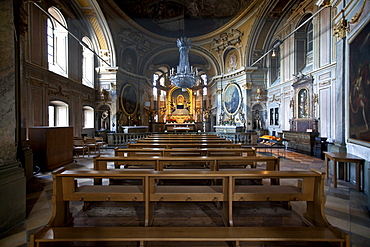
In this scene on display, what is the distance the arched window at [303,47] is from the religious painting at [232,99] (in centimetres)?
520

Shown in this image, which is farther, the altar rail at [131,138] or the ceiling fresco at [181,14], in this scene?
the ceiling fresco at [181,14]

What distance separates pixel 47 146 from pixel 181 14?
1540 cm

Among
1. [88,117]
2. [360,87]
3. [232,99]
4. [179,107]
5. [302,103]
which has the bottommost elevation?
[88,117]

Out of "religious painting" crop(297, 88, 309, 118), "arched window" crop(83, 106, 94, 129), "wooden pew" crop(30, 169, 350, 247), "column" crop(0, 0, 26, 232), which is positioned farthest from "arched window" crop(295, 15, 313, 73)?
"arched window" crop(83, 106, 94, 129)

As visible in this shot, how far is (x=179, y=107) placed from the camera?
68.8 feet

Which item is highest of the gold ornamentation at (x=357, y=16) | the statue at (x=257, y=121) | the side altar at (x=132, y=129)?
the gold ornamentation at (x=357, y=16)

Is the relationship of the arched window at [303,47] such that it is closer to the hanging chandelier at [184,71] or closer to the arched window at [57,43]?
the hanging chandelier at [184,71]

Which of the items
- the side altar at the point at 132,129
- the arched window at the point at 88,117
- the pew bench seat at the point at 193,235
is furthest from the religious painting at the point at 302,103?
the arched window at the point at 88,117

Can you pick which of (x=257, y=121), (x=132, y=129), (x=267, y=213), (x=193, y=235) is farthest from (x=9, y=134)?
(x=257, y=121)

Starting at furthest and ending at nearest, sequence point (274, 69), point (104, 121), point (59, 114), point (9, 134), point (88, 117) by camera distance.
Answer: point (274, 69) → point (104, 121) → point (88, 117) → point (59, 114) → point (9, 134)

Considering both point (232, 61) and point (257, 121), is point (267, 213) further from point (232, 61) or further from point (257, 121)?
point (232, 61)

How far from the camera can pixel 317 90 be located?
29.7 feet

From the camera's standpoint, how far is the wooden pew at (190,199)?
5.62 feet

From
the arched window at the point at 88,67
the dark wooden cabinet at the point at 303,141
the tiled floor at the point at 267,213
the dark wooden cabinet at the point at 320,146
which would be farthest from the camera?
the arched window at the point at 88,67
